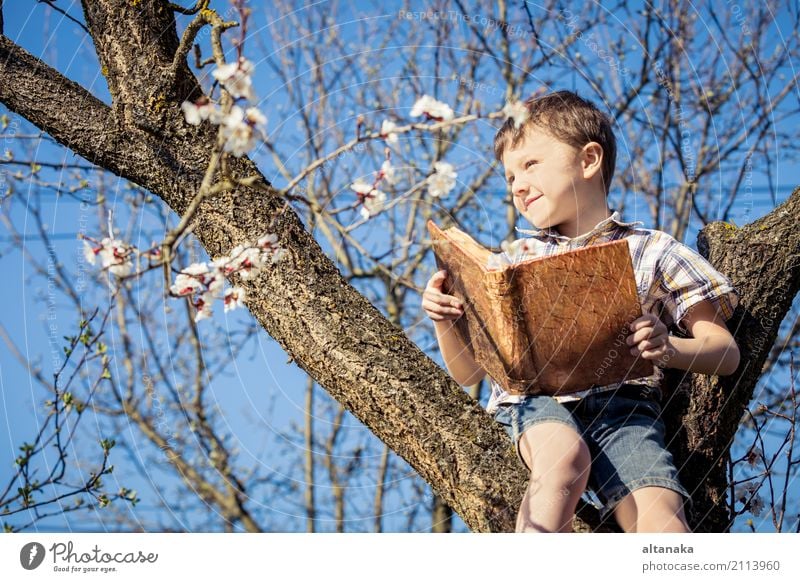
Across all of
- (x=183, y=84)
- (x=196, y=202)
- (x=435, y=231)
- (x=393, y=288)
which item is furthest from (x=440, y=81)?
(x=196, y=202)

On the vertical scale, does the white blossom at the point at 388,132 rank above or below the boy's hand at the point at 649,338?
above

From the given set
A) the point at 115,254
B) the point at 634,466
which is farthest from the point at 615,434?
the point at 115,254

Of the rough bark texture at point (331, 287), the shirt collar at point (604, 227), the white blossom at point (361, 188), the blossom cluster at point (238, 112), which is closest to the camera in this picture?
the blossom cluster at point (238, 112)

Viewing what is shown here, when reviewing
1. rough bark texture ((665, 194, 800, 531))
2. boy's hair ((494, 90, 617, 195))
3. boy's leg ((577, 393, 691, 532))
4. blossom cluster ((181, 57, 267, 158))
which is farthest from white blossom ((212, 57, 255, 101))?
rough bark texture ((665, 194, 800, 531))

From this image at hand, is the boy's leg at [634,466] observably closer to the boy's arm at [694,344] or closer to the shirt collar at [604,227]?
the boy's arm at [694,344]

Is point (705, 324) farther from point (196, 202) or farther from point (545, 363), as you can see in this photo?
point (196, 202)

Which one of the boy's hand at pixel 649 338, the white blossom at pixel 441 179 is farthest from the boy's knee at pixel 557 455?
the white blossom at pixel 441 179

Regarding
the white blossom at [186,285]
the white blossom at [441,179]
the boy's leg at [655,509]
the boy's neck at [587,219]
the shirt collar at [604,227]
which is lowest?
the boy's leg at [655,509]

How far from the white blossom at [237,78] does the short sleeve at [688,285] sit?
2.21 ft

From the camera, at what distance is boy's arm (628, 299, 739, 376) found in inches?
44.8

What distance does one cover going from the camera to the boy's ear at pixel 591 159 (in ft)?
4.46

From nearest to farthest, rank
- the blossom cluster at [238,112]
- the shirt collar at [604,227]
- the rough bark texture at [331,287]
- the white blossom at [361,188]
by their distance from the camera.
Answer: the blossom cluster at [238,112] → the white blossom at [361,188] → the rough bark texture at [331,287] → the shirt collar at [604,227]

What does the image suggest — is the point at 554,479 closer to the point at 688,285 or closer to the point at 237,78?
the point at 688,285
